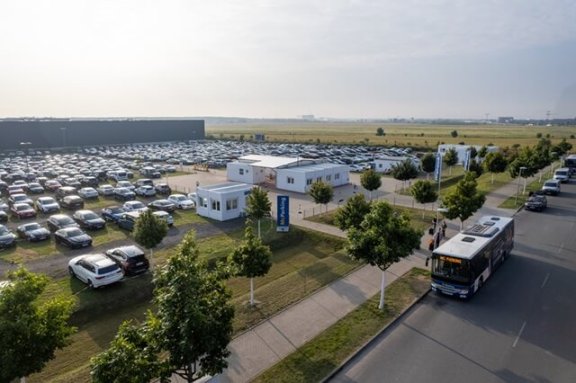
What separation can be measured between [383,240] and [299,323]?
17.4ft

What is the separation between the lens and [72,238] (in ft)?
91.0

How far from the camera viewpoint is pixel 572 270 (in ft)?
75.1

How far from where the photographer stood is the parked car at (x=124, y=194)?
1678 inches

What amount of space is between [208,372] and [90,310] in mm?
11339

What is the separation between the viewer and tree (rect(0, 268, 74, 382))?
9562 millimetres

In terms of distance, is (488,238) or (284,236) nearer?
(488,238)

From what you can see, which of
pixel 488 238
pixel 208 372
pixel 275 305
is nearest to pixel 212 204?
pixel 275 305

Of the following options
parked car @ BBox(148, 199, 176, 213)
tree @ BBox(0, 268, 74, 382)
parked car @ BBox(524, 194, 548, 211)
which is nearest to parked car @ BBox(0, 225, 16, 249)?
parked car @ BBox(148, 199, 176, 213)

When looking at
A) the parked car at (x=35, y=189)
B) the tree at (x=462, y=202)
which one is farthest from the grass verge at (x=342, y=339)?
the parked car at (x=35, y=189)

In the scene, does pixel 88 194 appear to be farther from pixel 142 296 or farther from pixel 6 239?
pixel 142 296

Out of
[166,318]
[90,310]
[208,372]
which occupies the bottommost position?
[90,310]

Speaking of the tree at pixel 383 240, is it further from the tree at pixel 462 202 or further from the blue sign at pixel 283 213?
the blue sign at pixel 283 213

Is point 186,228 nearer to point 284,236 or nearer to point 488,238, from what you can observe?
point 284,236

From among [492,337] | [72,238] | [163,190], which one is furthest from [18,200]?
[492,337]
